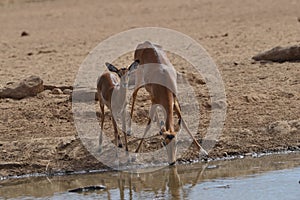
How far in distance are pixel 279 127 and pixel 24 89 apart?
3.68 m

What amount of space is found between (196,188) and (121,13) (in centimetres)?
→ 1499

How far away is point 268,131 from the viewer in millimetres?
11375

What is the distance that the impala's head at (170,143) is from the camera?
9996 millimetres

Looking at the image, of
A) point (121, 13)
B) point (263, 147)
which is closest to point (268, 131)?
point (263, 147)

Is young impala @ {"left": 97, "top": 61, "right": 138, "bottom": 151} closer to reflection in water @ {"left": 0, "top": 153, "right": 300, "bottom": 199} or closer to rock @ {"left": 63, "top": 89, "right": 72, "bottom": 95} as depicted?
reflection in water @ {"left": 0, "top": 153, "right": 300, "bottom": 199}

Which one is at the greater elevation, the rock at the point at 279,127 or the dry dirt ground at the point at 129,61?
the dry dirt ground at the point at 129,61

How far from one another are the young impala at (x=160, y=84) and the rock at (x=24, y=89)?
191cm

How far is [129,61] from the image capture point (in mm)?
15430

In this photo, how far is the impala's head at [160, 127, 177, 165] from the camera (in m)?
10.00

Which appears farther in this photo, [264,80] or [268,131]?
[264,80]

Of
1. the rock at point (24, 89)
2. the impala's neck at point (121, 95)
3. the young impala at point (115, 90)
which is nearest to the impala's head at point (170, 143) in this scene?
the young impala at point (115, 90)

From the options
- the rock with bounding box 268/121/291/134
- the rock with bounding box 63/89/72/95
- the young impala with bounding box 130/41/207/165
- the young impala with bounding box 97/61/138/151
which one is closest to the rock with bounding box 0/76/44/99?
the rock with bounding box 63/89/72/95

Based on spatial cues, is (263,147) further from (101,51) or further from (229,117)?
(101,51)

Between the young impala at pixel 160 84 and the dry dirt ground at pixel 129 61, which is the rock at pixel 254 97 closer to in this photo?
the dry dirt ground at pixel 129 61
